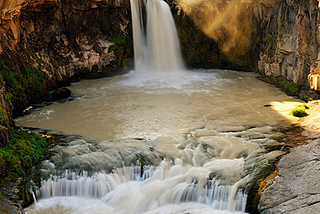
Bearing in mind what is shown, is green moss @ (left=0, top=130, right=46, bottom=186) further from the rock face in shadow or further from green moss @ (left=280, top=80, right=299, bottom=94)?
green moss @ (left=280, top=80, right=299, bottom=94)

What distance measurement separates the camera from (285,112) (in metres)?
12.7

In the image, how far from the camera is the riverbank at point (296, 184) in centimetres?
709

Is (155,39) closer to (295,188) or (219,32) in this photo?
(219,32)

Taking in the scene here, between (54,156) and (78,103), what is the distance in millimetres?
5372

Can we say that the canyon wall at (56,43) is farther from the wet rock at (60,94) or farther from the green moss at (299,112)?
the green moss at (299,112)

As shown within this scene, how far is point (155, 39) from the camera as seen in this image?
2053 cm

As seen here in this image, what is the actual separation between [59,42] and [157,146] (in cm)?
1043

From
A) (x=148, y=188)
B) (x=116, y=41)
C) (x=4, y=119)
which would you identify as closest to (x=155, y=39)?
(x=116, y=41)

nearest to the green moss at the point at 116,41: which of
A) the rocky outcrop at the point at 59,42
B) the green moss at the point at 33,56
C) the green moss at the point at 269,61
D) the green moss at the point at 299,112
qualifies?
the rocky outcrop at the point at 59,42

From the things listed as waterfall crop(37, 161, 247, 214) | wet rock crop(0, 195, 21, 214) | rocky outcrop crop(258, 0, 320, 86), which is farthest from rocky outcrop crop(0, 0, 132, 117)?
rocky outcrop crop(258, 0, 320, 86)

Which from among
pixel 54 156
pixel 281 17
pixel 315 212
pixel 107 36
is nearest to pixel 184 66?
pixel 107 36

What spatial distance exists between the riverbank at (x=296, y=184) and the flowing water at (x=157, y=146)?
20.5 inches

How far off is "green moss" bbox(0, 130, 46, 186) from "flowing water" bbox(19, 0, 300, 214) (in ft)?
1.38

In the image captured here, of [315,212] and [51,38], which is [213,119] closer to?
[315,212]
